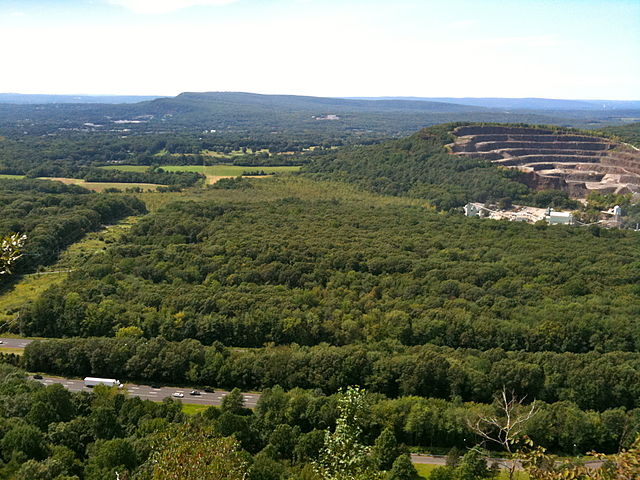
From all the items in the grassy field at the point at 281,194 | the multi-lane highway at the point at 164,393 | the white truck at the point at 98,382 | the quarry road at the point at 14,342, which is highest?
the grassy field at the point at 281,194

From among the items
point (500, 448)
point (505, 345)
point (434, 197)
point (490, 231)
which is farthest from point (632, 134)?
point (500, 448)

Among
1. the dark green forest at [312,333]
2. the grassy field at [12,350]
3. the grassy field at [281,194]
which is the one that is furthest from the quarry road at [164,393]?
the grassy field at [281,194]

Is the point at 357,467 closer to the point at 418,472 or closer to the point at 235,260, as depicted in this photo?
the point at 418,472

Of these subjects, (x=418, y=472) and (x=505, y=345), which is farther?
(x=505, y=345)

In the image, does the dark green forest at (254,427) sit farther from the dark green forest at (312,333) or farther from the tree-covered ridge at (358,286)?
the tree-covered ridge at (358,286)

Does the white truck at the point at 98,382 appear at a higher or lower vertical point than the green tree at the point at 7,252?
lower

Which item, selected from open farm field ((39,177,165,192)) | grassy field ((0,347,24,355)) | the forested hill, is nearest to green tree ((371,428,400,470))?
grassy field ((0,347,24,355))
